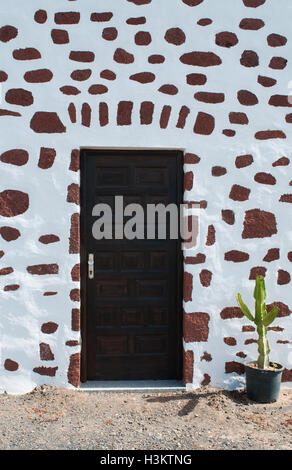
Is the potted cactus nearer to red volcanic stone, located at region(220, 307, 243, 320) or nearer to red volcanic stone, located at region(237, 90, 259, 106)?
red volcanic stone, located at region(220, 307, 243, 320)

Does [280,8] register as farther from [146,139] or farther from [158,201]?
[158,201]

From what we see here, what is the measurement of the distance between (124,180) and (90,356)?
141cm

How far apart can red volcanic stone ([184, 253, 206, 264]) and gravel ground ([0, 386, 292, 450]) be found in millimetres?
974

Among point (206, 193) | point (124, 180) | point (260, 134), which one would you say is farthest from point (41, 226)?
point (260, 134)

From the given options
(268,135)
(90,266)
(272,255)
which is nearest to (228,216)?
(272,255)

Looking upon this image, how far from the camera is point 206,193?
135 inches

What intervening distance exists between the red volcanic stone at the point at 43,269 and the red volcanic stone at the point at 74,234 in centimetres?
17

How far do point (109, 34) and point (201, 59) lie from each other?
72 centimetres

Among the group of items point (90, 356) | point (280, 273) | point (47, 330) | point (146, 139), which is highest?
point (146, 139)

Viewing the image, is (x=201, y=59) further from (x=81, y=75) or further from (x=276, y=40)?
(x=81, y=75)

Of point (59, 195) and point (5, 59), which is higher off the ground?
point (5, 59)

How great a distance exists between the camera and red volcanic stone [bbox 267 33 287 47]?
3457mm

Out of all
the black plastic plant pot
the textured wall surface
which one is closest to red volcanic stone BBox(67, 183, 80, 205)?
the textured wall surface

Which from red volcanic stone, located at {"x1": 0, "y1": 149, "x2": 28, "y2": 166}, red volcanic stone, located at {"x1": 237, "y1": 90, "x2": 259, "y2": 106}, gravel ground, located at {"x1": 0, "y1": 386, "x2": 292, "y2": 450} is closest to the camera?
gravel ground, located at {"x1": 0, "y1": 386, "x2": 292, "y2": 450}
